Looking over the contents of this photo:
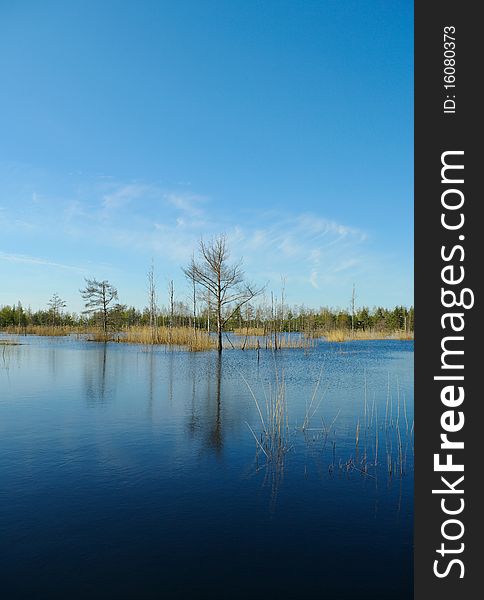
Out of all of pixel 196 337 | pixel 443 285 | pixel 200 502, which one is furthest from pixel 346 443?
pixel 196 337

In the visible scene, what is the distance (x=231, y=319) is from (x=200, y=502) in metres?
35.5

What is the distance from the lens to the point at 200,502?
4664 millimetres

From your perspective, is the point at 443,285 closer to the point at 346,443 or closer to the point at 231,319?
the point at 346,443

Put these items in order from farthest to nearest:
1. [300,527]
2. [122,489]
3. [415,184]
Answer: [122,489] < [300,527] < [415,184]

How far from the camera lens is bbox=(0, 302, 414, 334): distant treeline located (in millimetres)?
37469

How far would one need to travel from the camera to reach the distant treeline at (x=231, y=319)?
123 feet

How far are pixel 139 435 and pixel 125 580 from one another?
13.4 feet

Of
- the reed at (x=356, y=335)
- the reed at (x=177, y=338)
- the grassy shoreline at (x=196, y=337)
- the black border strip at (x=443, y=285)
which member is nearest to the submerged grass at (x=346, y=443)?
the black border strip at (x=443, y=285)

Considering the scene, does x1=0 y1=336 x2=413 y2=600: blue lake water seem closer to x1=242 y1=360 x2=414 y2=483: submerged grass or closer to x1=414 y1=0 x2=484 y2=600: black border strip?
x1=242 y1=360 x2=414 y2=483: submerged grass

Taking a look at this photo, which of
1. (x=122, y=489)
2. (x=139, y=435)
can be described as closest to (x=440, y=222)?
(x=122, y=489)

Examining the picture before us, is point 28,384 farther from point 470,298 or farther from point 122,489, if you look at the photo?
point 470,298

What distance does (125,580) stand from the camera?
326cm

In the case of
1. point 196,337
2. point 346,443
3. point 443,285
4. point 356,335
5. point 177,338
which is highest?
point 443,285

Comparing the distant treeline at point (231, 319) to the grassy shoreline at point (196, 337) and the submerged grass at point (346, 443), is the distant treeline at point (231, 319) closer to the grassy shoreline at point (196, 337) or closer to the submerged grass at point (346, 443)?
the grassy shoreline at point (196, 337)
